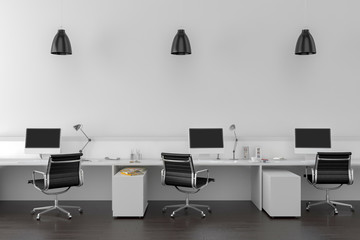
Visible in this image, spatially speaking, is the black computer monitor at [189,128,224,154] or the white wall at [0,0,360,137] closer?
the black computer monitor at [189,128,224,154]

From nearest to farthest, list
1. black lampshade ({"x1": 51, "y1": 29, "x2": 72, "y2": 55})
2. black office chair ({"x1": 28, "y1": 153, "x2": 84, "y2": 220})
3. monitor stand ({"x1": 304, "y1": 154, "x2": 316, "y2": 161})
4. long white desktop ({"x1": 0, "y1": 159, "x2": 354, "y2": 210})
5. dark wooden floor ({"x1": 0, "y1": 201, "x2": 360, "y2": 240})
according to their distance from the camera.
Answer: dark wooden floor ({"x1": 0, "y1": 201, "x2": 360, "y2": 240})
black office chair ({"x1": 28, "y1": 153, "x2": 84, "y2": 220})
long white desktop ({"x1": 0, "y1": 159, "x2": 354, "y2": 210})
black lampshade ({"x1": 51, "y1": 29, "x2": 72, "y2": 55})
monitor stand ({"x1": 304, "y1": 154, "x2": 316, "y2": 161})

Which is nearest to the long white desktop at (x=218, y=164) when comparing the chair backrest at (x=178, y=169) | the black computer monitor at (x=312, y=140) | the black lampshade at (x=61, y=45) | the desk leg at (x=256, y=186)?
the desk leg at (x=256, y=186)

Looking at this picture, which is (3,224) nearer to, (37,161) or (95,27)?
(37,161)

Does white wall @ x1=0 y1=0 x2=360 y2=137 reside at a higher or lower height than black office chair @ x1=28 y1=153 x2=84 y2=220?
higher

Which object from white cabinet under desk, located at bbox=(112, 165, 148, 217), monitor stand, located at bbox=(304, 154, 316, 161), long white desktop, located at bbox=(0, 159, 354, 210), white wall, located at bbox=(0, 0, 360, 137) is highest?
white wall, located at bbox=(0, 0, 360, 137)

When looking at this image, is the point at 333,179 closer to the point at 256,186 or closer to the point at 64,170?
the point at 256,186

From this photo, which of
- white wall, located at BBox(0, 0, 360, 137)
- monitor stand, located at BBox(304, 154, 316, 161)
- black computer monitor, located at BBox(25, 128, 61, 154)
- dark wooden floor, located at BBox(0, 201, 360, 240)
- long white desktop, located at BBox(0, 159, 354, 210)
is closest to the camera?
dark wooden floor, located at BBox(0, 201, 360, 240)

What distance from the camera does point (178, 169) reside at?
17.5 ft

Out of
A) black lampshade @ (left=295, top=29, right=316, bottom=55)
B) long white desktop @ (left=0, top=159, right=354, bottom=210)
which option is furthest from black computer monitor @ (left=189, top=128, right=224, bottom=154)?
black lampshade @ (left=295, top=29, right=316, bottom=55)

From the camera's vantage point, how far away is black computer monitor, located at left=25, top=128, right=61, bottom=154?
6094 millimetres

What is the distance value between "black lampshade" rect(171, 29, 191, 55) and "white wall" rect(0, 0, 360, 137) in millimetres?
432

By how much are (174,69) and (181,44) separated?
562 mm

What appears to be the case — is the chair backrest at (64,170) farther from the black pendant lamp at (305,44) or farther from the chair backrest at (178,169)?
the black pendant lamp at (305,44)

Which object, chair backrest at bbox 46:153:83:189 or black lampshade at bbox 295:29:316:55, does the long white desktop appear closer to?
chair backrest at bbox 46:153:83:189
